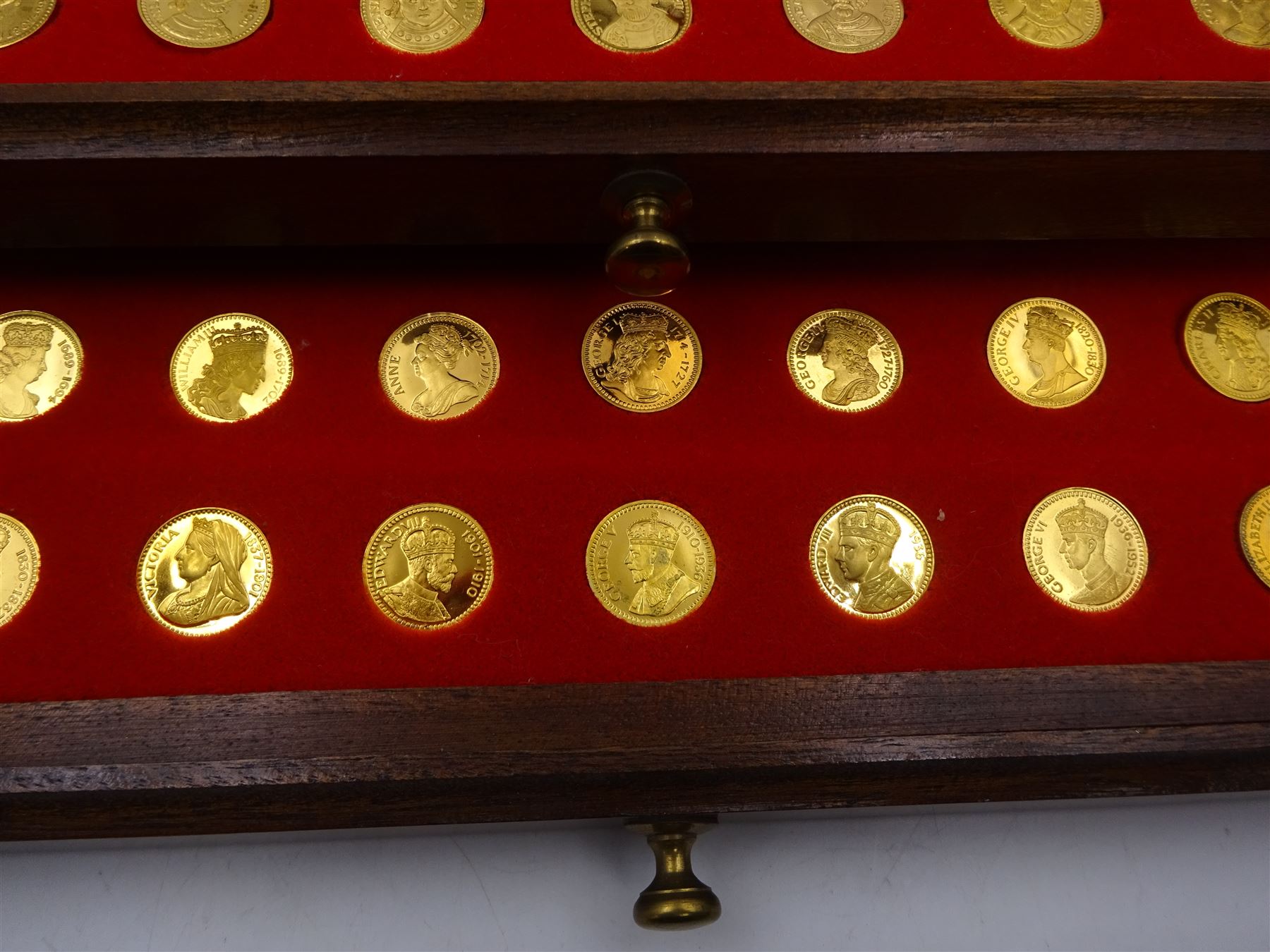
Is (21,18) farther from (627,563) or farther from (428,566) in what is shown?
(627,563)

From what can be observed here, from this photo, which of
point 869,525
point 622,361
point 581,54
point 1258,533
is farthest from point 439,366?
point 1258,533

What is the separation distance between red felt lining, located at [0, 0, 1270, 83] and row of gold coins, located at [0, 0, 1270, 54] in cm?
3

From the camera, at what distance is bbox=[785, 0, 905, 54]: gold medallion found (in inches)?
80.8

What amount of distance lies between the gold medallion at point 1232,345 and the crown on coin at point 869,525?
979mm

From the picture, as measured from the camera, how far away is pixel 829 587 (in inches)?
74.2

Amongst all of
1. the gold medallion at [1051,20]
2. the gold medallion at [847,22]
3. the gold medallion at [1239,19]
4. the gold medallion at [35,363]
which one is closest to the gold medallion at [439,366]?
the gold medallion at [35,363]

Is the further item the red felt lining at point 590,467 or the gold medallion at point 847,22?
the gold medallion at point 847,22

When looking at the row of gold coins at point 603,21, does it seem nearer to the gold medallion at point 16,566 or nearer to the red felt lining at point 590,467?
the red felt lining at point 590,467

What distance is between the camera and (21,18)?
2.01 m

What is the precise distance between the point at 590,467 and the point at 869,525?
2.20 ft

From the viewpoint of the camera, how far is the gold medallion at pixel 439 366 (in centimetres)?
200

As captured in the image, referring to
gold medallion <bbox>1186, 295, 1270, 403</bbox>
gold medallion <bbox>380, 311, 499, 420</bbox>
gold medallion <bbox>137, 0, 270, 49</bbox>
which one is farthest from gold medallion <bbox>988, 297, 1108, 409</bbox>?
gold medallion <bbox>137, 0, 270, 49</bbox>

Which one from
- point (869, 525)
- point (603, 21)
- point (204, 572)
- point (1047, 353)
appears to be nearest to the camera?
point (204, 572)

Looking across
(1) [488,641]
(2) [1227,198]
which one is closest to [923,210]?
(2) [1227,198]
